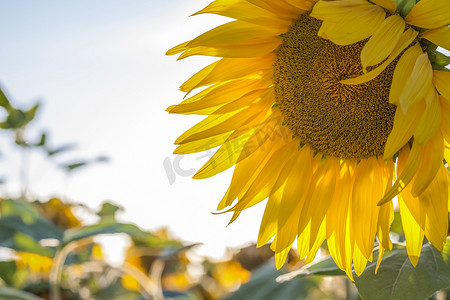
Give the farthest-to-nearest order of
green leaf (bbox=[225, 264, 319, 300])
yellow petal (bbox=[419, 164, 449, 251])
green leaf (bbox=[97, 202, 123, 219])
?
green leaf (bbox=[97, 202, 123, 219])
green leaf (bbox=[225, 264, 319, 300])
yellow petal (bbox=[419, 164, 449, 251])

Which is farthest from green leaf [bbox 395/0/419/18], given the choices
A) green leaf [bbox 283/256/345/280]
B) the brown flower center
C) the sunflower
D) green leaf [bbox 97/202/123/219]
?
green leaf [bbox 97/202/123/219]

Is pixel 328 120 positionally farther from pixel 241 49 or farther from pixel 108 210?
pixel 108 210

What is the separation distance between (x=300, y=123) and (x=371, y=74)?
10.8 inches

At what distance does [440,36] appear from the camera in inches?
28.2

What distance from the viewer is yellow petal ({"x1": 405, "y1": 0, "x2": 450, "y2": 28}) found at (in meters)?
0.67

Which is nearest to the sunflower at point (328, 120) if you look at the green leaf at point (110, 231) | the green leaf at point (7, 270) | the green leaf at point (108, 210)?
the green leaf at point (110, 231)

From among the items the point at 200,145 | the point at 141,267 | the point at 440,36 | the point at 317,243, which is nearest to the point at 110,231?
the point at 200,145

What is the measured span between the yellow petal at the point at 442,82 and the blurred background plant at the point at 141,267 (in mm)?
293

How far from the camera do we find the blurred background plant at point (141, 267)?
2.83 ft

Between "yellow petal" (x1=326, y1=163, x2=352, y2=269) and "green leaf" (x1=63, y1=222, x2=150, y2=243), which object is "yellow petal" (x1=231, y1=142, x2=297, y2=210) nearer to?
"yellow petal" (x1=326, y1=163, x2=352, y2=269)

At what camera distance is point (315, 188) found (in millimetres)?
989

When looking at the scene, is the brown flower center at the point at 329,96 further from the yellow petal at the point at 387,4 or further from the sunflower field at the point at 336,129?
the yellow petal at the point at 387,4

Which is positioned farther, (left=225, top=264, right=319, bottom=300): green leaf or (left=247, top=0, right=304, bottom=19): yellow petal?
(left=225, top=264, right=319, bottom=300): green leaf

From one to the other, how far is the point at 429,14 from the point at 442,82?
0.10m
